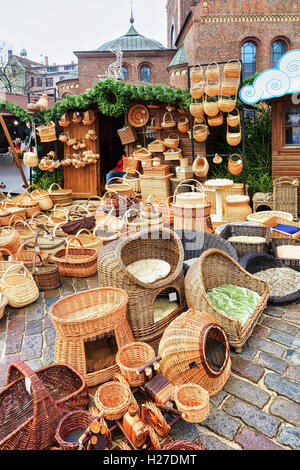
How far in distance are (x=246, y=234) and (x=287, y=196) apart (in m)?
2.68

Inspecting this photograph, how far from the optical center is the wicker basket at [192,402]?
2471mm

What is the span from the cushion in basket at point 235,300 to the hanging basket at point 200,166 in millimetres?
5272

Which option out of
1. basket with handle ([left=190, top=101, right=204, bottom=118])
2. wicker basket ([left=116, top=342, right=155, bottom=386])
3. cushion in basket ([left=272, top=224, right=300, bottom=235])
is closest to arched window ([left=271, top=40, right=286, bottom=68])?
basket with handle ([left=190, top=101, right=204, bottom=118])

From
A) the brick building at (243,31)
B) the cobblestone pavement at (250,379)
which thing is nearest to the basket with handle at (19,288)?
the cobblestone pavement at (250,379)

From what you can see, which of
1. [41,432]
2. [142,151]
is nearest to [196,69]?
[142,151]

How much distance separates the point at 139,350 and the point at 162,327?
70 centimetres

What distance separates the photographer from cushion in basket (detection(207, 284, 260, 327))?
373cm

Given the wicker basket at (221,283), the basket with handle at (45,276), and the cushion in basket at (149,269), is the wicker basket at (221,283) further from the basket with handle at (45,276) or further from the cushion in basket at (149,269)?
the basket with handle at (45,276)

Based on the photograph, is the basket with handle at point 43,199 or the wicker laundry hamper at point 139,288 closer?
the wicker laundry hamper at point 139,288

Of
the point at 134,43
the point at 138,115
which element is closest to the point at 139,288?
the point at 138,115

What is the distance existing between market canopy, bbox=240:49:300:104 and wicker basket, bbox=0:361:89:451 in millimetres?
7127

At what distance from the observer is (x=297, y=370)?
321 centimetres

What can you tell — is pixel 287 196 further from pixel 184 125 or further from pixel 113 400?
pixel 113 400

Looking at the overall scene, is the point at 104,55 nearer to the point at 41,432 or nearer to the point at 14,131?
the point at 14,131
